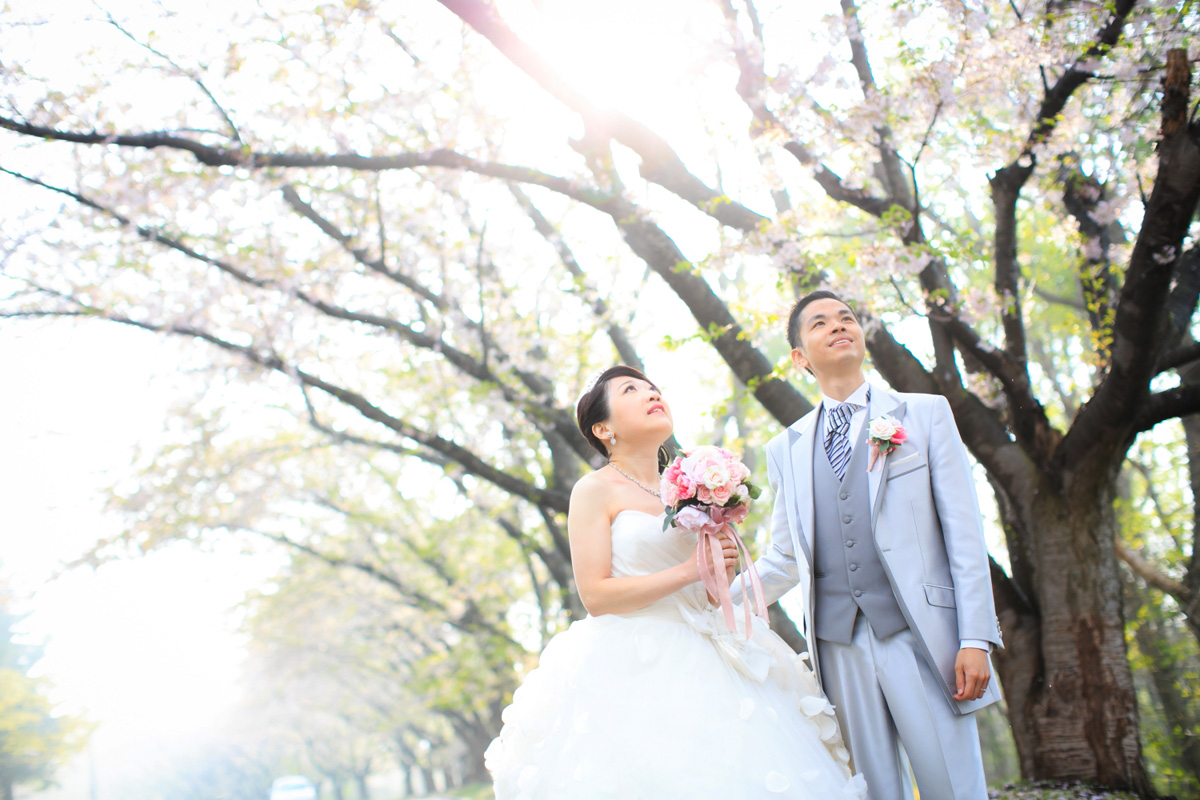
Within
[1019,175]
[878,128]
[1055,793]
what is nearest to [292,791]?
[1055,793]

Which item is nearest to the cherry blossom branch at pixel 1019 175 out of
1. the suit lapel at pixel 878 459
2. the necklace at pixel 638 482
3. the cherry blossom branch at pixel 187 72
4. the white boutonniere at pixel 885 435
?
the suit lapel at pixel 878 459

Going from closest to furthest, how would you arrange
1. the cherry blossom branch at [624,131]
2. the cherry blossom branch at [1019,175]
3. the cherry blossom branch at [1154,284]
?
the cherry blossom branch at [1154,284]
the cherry blossom branch at [1019,175]
the cherry blossom branch at [624,131]

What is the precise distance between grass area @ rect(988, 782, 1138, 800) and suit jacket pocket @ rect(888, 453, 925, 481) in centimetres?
312

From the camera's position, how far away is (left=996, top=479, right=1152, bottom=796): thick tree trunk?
5055 mm

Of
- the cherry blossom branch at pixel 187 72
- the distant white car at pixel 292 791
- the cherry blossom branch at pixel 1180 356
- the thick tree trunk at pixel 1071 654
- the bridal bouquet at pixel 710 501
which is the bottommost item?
the distant white car at pixel 292 791

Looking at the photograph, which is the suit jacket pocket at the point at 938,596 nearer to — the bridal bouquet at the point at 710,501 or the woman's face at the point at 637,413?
the bridal bouquet at the point at 710,501

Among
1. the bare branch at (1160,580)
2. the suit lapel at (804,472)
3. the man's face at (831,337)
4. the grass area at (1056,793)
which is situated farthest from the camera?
the bare branch at (1160,580)

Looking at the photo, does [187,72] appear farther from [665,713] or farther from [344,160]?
[665,713]

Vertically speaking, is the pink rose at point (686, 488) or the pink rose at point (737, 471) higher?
the pink rose at point (737, 471)

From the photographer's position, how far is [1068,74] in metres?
5.08

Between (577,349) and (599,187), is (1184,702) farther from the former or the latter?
(599,187)

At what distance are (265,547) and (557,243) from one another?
37.5ft

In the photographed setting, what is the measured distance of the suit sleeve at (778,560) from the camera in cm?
317

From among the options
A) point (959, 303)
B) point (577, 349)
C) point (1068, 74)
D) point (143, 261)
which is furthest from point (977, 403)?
point (143, 261)
